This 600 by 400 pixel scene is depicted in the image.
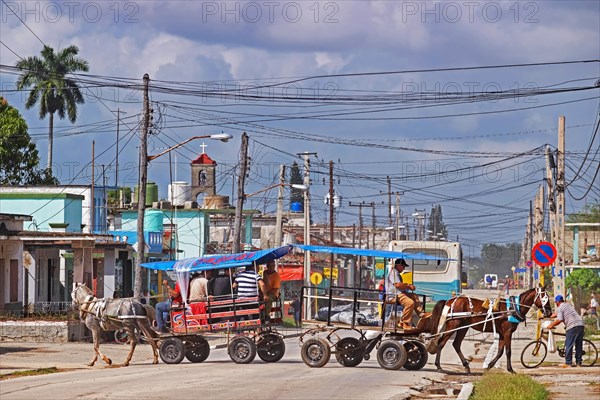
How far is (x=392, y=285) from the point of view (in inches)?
983

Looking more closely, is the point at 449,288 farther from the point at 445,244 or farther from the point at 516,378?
the point at 516,378

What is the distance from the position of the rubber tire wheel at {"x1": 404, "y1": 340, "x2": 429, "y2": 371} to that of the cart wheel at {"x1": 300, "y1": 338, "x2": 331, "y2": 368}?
178 cm

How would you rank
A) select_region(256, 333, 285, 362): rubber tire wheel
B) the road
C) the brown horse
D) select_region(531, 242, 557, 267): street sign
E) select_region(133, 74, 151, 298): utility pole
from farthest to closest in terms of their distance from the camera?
select_region(133, 74, 151, 298): utility pole
select_region(531, 242, 557, 267): street sign
select_region(256, 333, 285, 362): rubber tire wheel
the brown horse
the road

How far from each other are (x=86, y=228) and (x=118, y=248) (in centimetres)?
2200

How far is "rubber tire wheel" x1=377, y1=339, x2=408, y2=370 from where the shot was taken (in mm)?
24672

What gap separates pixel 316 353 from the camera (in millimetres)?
25266

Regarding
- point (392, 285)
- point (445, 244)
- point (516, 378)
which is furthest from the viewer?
point (445, 244)

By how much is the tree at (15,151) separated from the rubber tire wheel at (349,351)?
4451 cm

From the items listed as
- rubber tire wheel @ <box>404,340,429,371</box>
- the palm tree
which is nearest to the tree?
the palm tree

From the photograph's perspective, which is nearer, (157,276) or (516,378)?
(516,378)

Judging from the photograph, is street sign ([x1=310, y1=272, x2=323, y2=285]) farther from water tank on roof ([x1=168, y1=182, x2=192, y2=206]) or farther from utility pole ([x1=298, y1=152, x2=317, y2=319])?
water tank on roof ([x1=168, y1=182, x2=192, y2=206])

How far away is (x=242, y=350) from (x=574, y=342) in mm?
8002

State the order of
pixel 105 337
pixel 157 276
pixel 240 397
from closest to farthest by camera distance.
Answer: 1. pixel 240 397
2. pixel 105 337
3. pixel 157 276

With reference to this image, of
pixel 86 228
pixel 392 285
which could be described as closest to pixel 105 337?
pixel 392 285
